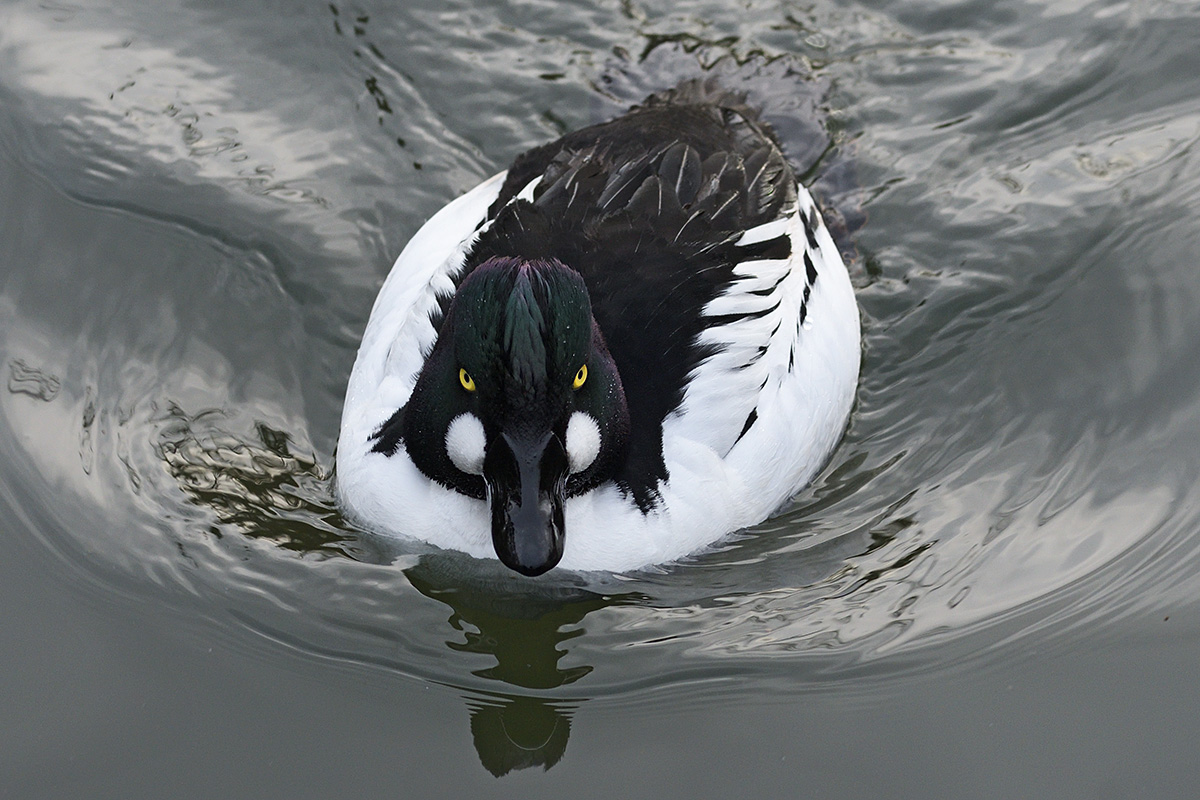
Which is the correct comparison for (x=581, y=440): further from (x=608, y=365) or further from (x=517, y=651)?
(x=517, y=651)

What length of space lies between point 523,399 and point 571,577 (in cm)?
104

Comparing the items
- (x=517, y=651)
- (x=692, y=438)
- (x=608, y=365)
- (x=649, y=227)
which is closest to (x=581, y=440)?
(x=608, y=365)

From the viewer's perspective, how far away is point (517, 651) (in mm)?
5207

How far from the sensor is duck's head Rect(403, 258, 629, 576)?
177 inches

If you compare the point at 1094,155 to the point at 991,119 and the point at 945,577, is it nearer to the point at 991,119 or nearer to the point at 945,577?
the point at 991,119

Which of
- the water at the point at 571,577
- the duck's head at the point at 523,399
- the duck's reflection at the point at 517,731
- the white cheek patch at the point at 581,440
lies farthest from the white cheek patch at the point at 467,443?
the duck's reflection at the point at 517,731

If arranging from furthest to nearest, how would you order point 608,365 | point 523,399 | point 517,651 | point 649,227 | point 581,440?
point 649,227, point 517,651, point 608,365, point 581,440, point 523,399

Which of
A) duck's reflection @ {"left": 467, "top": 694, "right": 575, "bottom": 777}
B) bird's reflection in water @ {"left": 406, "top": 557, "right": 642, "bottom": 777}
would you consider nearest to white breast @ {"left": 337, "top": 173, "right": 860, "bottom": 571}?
bird's reflection in water @ {"left": 406, "top": 557, "right": 642, "bottom": 777}

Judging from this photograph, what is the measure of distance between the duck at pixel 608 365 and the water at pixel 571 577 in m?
0.29

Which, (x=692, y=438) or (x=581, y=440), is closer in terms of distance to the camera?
(x=581, y=440)

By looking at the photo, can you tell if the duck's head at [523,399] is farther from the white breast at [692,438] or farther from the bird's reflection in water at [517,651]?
the bird's reflection in water at [517,651]

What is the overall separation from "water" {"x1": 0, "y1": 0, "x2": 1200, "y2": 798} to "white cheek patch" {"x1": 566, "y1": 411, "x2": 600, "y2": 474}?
67 cm

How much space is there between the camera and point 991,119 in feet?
24.5

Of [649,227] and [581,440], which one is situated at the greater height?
[649,227]
